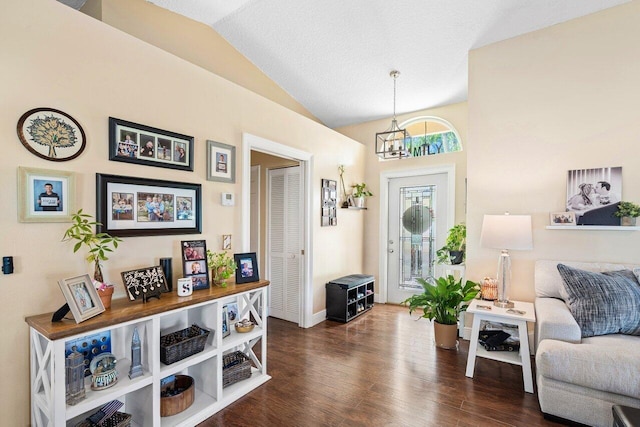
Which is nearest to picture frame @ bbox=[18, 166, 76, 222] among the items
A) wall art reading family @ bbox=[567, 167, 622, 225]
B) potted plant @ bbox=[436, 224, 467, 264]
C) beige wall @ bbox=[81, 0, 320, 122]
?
beige wall @ bbox=[81, 0, 320, 122]

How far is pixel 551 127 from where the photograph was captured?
291 centimetres

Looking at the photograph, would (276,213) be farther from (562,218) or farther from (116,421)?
(562,218)

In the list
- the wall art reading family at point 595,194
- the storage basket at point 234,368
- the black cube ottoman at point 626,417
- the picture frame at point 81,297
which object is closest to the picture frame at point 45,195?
the picture frame at point 81,297

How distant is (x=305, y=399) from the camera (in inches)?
87.2

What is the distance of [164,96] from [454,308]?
10.7 ft

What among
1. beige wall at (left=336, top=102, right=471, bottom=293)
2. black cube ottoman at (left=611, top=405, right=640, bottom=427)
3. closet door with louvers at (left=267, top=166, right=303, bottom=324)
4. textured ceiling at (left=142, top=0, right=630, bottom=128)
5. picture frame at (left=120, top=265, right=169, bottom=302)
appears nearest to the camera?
black cube ottoman at (left=611, top=405, right=640, bottom=427)

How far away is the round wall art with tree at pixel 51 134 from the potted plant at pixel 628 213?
4.17 meters

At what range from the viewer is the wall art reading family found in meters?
2.64

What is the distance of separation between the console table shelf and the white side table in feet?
5.84

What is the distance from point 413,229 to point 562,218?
81.3 inches

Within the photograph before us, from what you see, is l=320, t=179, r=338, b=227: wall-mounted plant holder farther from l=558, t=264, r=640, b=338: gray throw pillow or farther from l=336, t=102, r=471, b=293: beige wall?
l=558, t=264, r=640, b=338: gray throw pillow

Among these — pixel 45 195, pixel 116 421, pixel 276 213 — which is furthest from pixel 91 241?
pixel 276 213

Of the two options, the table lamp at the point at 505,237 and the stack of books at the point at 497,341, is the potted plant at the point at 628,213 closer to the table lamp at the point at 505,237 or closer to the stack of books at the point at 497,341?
the table lamp at the point at 505,237

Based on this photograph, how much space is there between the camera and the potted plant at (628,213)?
256 centimetres
